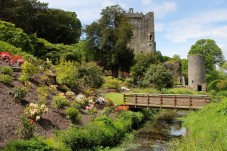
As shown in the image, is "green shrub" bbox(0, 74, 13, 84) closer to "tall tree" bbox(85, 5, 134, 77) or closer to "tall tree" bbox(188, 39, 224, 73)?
"tall tree" bbox(85, 5, 134, 77)

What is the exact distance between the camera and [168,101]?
84.7 feet

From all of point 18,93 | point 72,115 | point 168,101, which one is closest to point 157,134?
point 168,101

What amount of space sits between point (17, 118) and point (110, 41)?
1508 inches

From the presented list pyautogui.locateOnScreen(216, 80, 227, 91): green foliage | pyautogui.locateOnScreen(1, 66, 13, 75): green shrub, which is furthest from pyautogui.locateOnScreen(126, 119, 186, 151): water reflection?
pyautogui.locateOnScreen(216, 80, 227, 91): green foliage

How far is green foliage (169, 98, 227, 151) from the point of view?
1209 cm

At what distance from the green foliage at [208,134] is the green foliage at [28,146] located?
16.8 feet

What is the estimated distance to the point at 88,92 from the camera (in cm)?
2647

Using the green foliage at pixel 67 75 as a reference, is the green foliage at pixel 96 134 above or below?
below

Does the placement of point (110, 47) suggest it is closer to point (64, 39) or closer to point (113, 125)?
point (64, 39)

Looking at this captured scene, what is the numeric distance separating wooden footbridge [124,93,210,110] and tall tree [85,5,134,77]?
24.7 metres

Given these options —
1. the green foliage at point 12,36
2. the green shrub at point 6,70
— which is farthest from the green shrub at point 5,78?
the green foliage at point 12,36

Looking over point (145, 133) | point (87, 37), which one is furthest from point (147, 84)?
point (145, 133)

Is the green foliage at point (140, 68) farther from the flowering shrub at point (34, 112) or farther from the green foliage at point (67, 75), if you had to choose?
the flowering shrub at point (34, 112)

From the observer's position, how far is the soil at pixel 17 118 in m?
13.6
